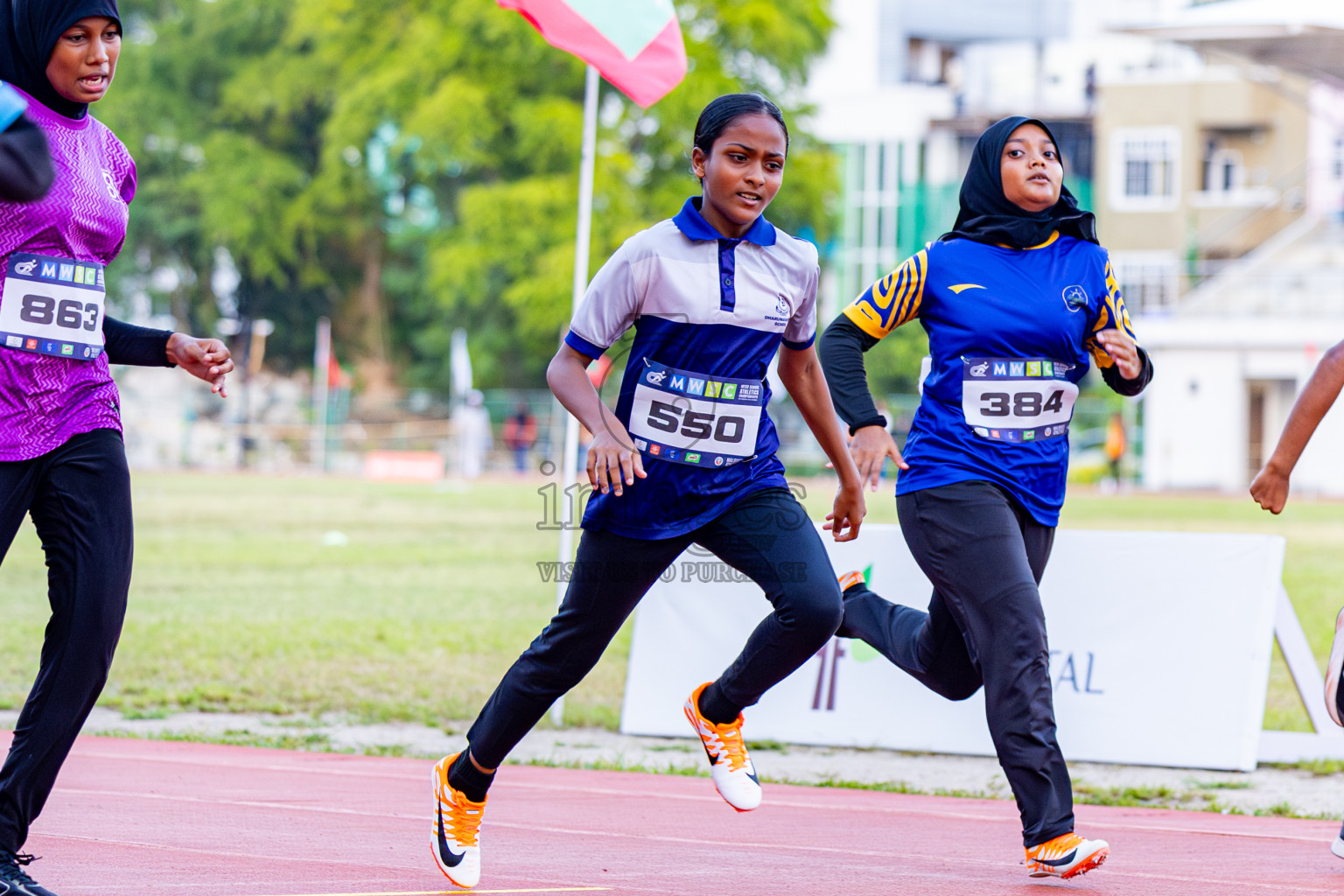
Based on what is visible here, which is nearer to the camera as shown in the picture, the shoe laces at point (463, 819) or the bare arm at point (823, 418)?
the shoe laces at point (463, 819)

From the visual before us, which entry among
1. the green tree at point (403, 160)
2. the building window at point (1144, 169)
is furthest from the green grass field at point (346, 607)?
the building window at point (1144, 169)

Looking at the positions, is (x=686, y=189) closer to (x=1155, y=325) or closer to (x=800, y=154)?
(x=800, y=154)

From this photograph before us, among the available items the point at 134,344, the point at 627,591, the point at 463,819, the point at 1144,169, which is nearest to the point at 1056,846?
the point at 627,591

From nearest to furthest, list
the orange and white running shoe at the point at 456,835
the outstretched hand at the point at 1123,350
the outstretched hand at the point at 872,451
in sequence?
the orange and white running shoe at the point at 456,835 < the outstretched hand at the point at 1123,350 < the outstretched hand at the point at 872,451

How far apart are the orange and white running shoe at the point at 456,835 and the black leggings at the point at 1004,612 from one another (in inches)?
59.1

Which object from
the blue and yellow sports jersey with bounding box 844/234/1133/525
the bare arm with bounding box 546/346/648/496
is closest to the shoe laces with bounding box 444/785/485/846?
the bare arm with bounding box 546/346/648/496

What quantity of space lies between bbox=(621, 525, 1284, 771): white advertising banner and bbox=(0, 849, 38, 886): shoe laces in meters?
4.39

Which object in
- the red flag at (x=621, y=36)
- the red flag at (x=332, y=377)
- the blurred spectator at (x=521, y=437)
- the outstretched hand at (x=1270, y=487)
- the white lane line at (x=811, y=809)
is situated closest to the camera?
the outstretched hand at (x=1270, y=487)

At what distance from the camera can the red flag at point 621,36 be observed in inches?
309

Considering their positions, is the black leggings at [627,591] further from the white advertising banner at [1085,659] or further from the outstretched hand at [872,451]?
the white advertising banner at [1085,659]

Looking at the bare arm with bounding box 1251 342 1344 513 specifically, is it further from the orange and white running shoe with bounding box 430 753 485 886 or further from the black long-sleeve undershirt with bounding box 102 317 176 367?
the black long-sleeve undershirt with bounding box 102 317 176 367

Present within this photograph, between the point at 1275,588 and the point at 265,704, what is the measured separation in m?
5.14

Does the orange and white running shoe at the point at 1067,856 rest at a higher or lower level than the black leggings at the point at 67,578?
lower

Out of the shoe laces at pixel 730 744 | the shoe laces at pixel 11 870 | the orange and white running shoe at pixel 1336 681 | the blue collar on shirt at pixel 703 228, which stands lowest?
the shoe laces at pixel 11 870
